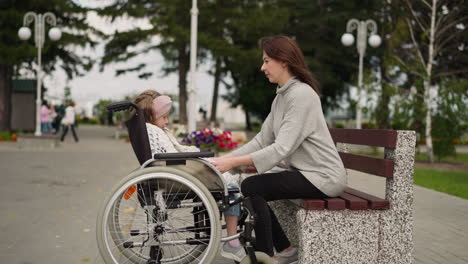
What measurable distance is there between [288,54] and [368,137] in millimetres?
878

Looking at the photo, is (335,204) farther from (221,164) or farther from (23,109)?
(23,109)

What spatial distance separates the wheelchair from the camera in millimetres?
3301

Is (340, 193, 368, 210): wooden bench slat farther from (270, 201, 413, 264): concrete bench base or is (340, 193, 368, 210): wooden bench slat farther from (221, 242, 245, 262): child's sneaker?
(221, 242, 245, 262): child's sneaker

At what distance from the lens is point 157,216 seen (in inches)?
135

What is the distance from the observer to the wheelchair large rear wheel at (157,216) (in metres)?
3.30

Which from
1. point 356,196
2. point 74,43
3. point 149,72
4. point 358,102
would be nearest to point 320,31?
point 149,72

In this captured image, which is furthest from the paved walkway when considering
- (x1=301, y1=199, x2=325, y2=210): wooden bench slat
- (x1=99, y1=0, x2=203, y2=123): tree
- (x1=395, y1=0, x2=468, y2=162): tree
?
(x1=99, y1=0, x2=203, y2=123): tree

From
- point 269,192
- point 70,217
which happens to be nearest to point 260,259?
point 269,192

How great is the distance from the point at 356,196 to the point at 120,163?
9.65 m

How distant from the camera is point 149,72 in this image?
3034cm

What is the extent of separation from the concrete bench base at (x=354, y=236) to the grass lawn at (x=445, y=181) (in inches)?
198

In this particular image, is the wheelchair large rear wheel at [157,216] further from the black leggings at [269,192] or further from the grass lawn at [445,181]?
the grass lawn at [445,181]

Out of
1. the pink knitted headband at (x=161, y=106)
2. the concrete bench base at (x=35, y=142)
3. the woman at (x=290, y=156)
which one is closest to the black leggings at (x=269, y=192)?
the woman at (x=290, y=156)

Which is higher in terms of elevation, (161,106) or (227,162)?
(161,106)
